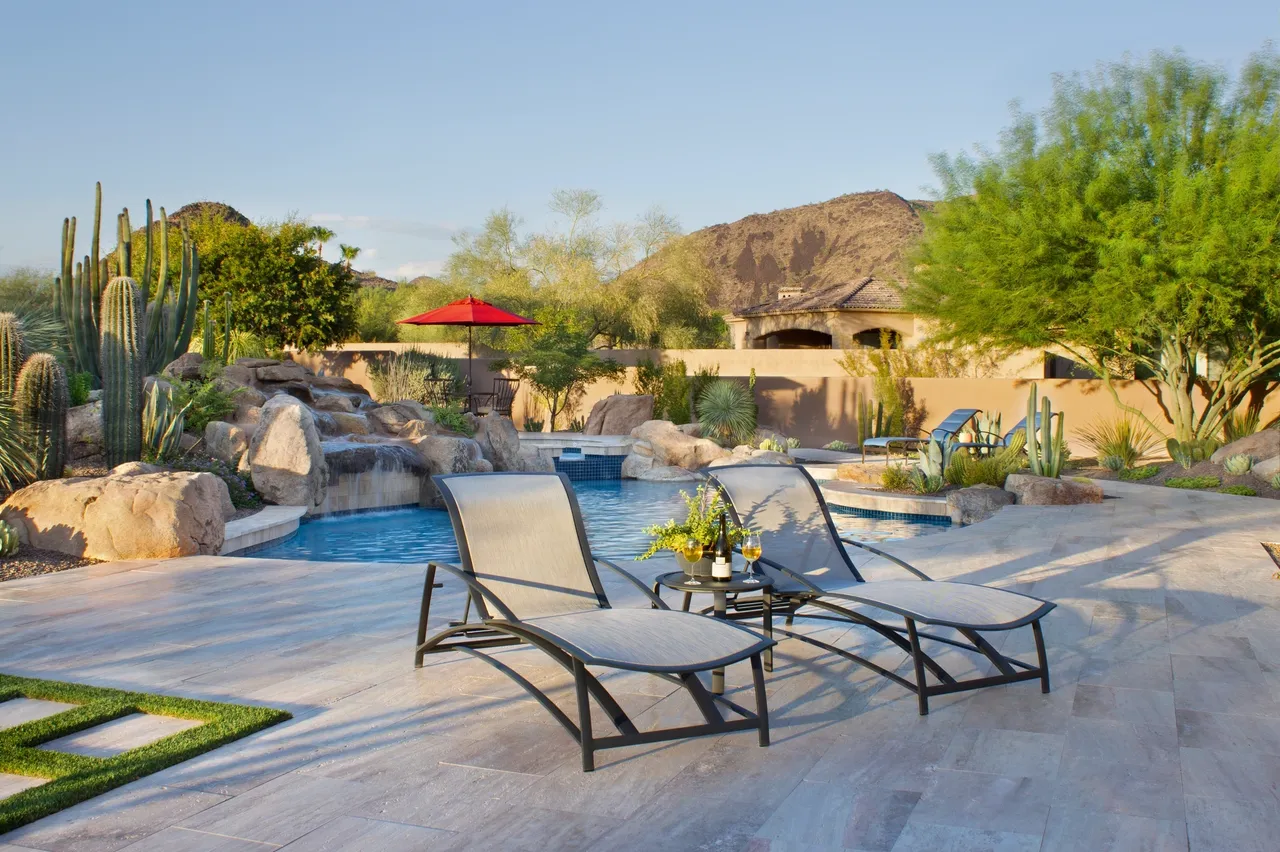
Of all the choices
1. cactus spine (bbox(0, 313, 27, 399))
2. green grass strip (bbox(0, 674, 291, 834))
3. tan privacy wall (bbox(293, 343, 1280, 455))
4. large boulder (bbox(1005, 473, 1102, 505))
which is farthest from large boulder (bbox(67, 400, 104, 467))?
tan privacy wall (bbox(293, 343, 1280, 455))

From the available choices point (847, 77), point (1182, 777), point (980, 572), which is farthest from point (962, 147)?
point (1182, 777)

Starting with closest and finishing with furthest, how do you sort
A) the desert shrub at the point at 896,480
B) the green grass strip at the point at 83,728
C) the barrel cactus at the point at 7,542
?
the green grass strip at the point at 83,728 < the barrel cactus at the point at 7,542 < the desert shrub at the point at 896,480

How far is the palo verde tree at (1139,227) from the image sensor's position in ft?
44.9

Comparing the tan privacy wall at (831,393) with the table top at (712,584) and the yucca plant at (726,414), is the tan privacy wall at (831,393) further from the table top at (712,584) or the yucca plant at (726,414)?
the table top at (712,584)

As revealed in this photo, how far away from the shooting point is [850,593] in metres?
4.34

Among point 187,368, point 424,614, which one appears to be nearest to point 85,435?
point 187,368

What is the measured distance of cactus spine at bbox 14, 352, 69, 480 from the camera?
26.7 feet

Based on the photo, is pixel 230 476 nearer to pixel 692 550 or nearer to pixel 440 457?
pixel 440 457

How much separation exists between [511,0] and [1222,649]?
1391 centimetres

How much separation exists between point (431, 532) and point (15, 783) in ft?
26.0

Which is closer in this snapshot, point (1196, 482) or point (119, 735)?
point (119, 735)

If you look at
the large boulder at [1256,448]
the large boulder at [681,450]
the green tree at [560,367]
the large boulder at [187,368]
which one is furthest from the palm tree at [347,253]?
the large boulder at [1256,448]

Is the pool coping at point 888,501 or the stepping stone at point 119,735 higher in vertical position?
the pool coping at point 888,501

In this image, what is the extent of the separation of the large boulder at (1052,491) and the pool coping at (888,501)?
2.64ft
